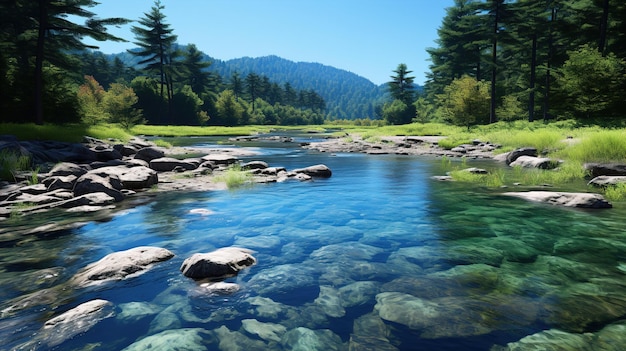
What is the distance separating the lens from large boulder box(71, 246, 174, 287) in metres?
5.69

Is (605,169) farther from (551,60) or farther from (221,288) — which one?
(551,60)

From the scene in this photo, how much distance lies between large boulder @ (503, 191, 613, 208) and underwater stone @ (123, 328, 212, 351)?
409 inches

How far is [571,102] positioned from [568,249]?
1233 inches

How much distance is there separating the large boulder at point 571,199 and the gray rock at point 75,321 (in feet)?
37.1

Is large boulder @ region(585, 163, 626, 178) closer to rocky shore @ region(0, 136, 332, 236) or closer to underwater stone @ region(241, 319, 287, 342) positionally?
rocky shore @ region(0, 136, 332, 236)

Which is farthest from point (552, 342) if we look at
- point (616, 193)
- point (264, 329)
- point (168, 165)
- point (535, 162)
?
point (168, 165)

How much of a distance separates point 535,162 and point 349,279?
15.8 metres

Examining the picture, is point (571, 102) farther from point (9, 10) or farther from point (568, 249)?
point (9, 10)

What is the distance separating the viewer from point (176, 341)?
161 inches

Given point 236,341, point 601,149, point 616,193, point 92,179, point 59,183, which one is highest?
point 601,149

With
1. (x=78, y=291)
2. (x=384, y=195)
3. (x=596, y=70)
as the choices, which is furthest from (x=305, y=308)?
(x=596, y=70)

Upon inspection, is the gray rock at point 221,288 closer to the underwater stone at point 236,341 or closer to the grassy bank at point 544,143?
the underwater stone at point 236,341

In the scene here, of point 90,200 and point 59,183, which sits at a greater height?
point 59,183

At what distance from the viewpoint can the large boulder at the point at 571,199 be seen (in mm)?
9758
